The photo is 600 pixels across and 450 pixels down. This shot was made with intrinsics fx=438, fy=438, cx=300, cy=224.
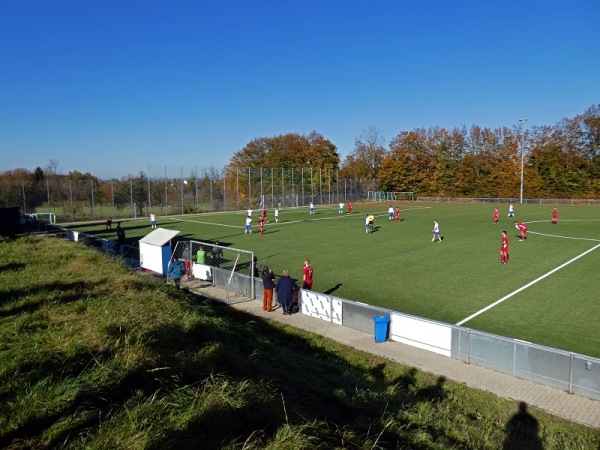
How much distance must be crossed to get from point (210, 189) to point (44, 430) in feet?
191

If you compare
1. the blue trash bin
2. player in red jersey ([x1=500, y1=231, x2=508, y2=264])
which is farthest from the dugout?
player in red jersey ([x1=500, y1=231, x2=508, y2=264])

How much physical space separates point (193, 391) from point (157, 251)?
16056 mm

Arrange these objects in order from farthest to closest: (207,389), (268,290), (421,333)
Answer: (268,290) < (421,333) < (207,389)

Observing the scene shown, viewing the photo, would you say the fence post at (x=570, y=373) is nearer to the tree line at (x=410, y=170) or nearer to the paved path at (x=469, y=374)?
the paved path at (x=469, y=374)

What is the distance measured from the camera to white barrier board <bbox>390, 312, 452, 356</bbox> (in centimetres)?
1148

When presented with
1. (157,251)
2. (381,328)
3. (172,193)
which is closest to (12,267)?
(157,251)

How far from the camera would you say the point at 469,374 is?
34.2 ft

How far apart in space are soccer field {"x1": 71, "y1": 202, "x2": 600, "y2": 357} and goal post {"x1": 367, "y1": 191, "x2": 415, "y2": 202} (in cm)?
4099

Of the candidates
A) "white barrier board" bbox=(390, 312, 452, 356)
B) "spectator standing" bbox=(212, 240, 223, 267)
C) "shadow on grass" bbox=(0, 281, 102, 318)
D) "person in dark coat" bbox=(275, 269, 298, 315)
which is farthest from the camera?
"spectator standing" bbox=(212, 240, 223, 267)

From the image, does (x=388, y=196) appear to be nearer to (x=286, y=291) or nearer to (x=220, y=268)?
(x=220, y=268)

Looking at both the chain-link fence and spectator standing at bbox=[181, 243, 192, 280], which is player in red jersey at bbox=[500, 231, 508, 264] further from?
the chain-link fence

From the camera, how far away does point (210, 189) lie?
61.6m

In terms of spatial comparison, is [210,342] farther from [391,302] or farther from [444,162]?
[444,162]

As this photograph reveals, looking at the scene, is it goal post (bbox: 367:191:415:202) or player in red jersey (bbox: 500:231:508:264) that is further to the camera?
goal post (bbox: 367:191:415:202)
